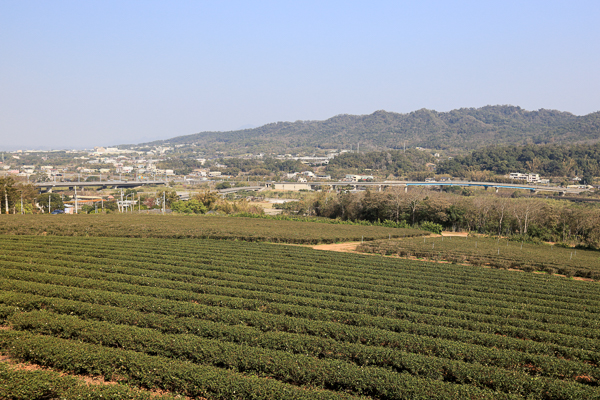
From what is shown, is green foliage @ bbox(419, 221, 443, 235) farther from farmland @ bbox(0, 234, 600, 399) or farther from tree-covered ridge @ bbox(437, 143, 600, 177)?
tree-covered ridge @ bbox(437, 143, 600, 177)

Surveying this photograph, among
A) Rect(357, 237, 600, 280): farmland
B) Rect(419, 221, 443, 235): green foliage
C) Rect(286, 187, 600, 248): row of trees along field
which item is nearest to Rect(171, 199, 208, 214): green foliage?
Rect(286, 187, 600, 248): row of trees along field

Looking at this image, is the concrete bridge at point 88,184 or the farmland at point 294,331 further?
the concrete bridge at point 88,184

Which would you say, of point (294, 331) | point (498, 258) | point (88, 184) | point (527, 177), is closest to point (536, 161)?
point (527, 177)

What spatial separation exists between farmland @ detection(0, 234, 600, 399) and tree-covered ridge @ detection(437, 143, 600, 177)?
125004 mm

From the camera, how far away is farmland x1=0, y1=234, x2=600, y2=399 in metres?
9.65

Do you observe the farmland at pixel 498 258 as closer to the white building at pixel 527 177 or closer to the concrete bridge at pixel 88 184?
the white building at pixel 527 177

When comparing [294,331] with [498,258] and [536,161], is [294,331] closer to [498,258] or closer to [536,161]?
[498,258]

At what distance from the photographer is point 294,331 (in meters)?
12.8

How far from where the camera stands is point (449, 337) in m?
12.8

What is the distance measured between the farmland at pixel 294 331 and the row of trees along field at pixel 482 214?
29.8 metres

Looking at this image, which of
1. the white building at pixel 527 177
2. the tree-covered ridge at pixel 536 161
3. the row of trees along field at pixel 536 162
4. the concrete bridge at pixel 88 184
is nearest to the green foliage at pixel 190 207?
the concrete bridge at pixel 88 184

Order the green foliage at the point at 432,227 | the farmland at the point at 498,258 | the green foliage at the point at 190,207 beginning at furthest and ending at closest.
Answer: the green foliage at the point at 190,207 → the green foliage at the point at 432,227 → the farmland at the point at 498,258

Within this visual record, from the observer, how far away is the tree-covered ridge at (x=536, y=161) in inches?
4781

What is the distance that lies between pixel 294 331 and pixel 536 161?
14673cm
